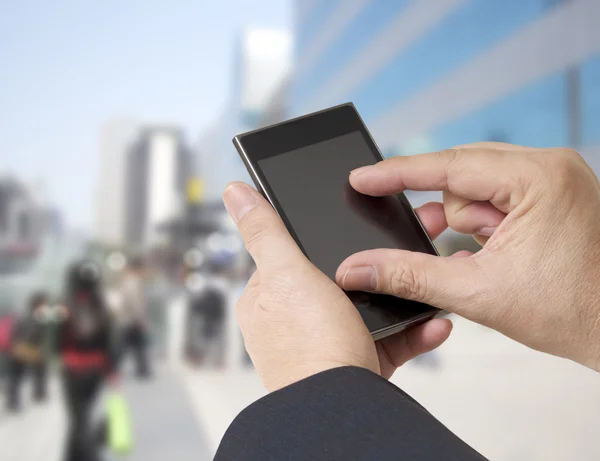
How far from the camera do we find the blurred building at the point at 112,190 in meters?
3.66

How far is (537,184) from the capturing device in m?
0.45

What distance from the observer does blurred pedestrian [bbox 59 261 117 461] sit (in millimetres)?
2184

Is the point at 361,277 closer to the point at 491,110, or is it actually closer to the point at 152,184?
the point at 491,110

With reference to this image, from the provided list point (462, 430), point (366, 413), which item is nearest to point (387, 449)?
point (366, 413)

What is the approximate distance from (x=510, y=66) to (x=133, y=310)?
247 cm

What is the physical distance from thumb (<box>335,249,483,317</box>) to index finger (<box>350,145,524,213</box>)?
0.21 ft

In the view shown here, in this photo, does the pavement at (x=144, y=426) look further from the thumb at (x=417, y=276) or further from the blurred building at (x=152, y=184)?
the thumb at (x=417, y=276)

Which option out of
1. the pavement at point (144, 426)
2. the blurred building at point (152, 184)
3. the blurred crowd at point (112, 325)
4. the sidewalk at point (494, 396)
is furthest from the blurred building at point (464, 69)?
the pavement at point (144, 426)

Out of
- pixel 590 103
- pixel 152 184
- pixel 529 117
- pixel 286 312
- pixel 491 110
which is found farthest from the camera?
pixel 152 184

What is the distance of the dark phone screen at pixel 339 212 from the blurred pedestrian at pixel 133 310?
8.31 ft

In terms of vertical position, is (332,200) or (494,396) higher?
(332,200)

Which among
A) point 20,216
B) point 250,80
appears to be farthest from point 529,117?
point 20,216

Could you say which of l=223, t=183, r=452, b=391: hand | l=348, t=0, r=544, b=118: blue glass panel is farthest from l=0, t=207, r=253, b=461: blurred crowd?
l=223, t=183, r=452, b=391: hand

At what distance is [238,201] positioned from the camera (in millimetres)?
494
